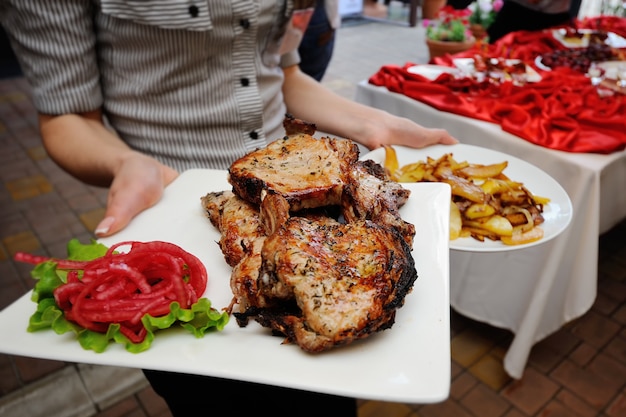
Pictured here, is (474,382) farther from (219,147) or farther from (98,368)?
(98,368)

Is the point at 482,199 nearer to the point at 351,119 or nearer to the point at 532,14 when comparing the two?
the point at 351,119

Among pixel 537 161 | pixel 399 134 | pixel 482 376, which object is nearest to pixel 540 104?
pixel 537 161

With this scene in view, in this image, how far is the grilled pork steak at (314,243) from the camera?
888mm

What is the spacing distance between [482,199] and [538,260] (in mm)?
899

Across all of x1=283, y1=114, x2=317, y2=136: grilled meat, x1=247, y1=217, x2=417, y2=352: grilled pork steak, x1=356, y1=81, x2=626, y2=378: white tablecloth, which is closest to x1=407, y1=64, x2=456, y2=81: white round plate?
x1=356, y1=81, x2=626, y2=378: white tablecloth

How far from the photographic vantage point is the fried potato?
148 cm

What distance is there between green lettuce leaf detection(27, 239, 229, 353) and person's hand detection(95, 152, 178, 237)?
215mm

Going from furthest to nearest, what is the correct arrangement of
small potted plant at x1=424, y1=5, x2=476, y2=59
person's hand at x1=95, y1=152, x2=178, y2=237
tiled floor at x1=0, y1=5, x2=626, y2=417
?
small potted plant at x1=424, y1=5, x2=476, y2=59, tiled floor at x1=0, y1=5, x2=626, y2=417, person's hand at x1=95, y1=152, x2=178, y2=237

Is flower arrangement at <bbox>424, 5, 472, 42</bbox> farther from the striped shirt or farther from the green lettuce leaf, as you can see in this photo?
the green lettuce leaf

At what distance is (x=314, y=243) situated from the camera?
3.22 ft

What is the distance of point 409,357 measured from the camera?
0.82m

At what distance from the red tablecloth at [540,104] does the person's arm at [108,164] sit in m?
1.67

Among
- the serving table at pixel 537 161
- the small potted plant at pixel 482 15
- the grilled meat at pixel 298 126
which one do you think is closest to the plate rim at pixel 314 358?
the grilled meat at pixel 298 126

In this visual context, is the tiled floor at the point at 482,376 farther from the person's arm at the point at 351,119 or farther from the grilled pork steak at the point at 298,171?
the grilled pork steak at the point at 298,171
